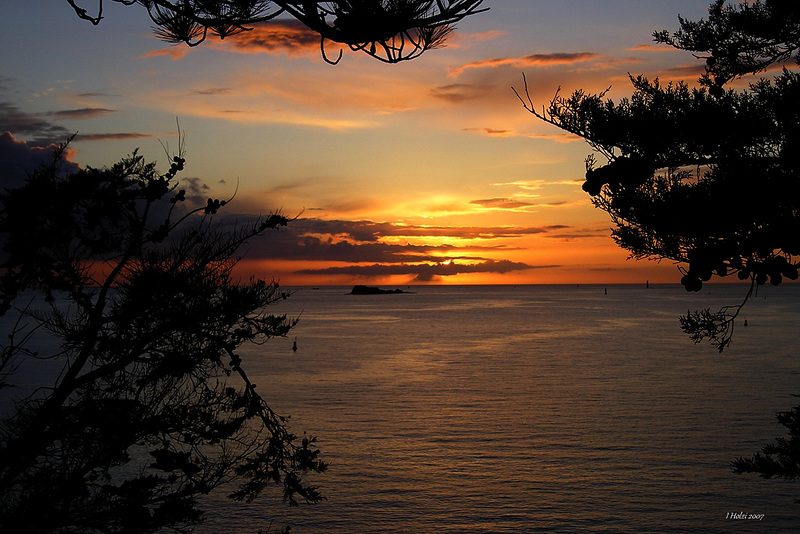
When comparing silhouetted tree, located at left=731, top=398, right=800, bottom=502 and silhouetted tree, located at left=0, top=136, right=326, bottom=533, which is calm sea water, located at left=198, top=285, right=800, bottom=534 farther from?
silhouetted tree, located at left=0, top=136, right=326, bottom=533

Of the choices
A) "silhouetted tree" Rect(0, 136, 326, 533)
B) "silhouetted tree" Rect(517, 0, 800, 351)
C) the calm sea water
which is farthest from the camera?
the calm sea water


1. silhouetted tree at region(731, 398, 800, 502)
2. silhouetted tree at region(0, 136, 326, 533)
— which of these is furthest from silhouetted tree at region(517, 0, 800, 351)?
silhouetted tree at region(0, 136, 326, 533)

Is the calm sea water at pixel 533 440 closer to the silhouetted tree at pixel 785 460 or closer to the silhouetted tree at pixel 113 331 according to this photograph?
the silhouetted tree at pixel 785 460

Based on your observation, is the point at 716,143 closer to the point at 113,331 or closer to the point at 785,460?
the point at 785,460

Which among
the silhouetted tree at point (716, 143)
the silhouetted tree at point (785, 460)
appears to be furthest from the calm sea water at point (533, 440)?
the silhouetted tree at point (716, 143)

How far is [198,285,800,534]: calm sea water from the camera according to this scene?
1105 cm

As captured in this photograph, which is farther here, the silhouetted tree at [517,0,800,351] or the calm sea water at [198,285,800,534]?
the calm sea water at [198,285,800,534]

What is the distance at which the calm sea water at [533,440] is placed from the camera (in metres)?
11.1

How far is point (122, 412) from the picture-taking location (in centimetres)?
552

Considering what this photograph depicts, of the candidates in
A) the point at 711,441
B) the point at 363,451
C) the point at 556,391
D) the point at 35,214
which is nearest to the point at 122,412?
the point at 35,214

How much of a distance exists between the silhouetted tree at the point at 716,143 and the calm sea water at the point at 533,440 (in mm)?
5083

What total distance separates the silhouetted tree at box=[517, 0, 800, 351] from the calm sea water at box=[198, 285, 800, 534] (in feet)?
16.7

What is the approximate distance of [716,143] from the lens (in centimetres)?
777

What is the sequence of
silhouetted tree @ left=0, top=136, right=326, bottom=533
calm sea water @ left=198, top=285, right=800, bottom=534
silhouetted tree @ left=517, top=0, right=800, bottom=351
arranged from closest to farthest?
silhouetted tree @ left=0, top=136, right=326, bottom=533 → silhouetted tree @ left=517, top=0, right=800, bottom=351 → calm sea water @ left=198, top=285, right=800, bottom=534
